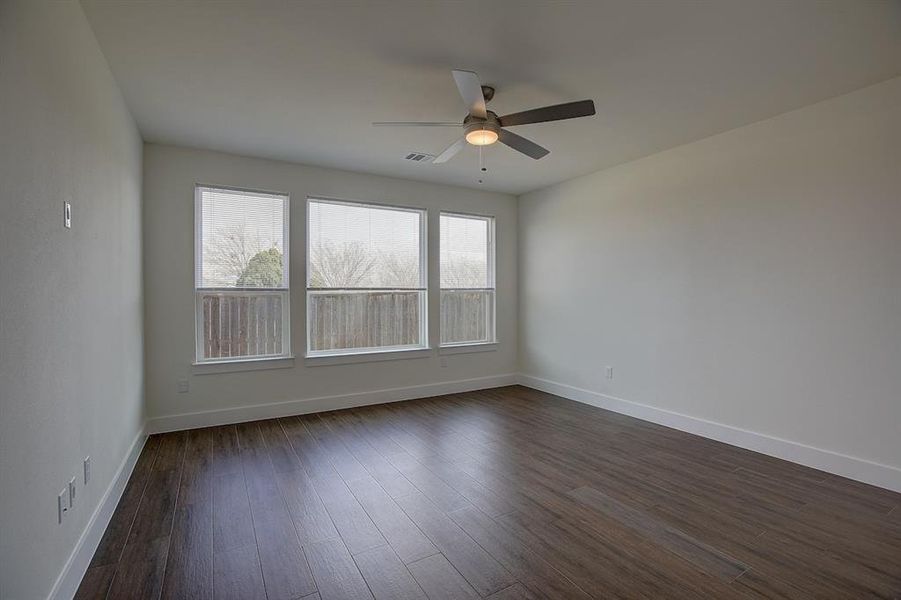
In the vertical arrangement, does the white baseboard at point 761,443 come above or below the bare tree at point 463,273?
below

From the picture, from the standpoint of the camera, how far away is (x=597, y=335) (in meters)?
5.05

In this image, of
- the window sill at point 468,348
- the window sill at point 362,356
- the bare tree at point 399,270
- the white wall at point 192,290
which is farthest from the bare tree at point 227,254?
the window sill at point 468,348

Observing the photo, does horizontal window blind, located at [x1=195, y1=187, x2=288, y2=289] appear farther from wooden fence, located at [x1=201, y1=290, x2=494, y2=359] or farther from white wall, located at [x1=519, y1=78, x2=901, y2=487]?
white wall, located at [x1=519, y1=78, x2=901, y2=487]

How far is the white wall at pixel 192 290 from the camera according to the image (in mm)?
4055

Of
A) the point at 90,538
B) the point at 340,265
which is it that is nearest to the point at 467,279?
the point at 340,265

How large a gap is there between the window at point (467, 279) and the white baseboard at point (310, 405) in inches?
22.5

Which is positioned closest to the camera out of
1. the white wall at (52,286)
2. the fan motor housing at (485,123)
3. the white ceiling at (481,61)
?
the white wall at (52,286)

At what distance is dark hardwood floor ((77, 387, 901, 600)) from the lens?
1.97m

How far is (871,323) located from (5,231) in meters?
4.65

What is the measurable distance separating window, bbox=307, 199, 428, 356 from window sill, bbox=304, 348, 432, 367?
84mm

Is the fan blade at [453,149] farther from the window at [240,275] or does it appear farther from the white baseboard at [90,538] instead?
the white baseboard at [90,538]

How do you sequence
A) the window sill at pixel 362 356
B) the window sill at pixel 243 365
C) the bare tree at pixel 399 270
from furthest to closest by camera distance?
1. the bare tree at pixel 399 270
2. the window sill at pixel 362 356
3. the window sill at pixel 243 365

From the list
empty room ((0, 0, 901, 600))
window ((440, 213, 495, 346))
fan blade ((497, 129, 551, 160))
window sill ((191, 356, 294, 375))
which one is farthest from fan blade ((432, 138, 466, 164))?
window sill ((191, 356, 294, 375))

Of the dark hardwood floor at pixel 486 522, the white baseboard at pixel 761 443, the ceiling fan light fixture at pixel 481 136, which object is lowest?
the dark hardwood floor at pixel 486 522
